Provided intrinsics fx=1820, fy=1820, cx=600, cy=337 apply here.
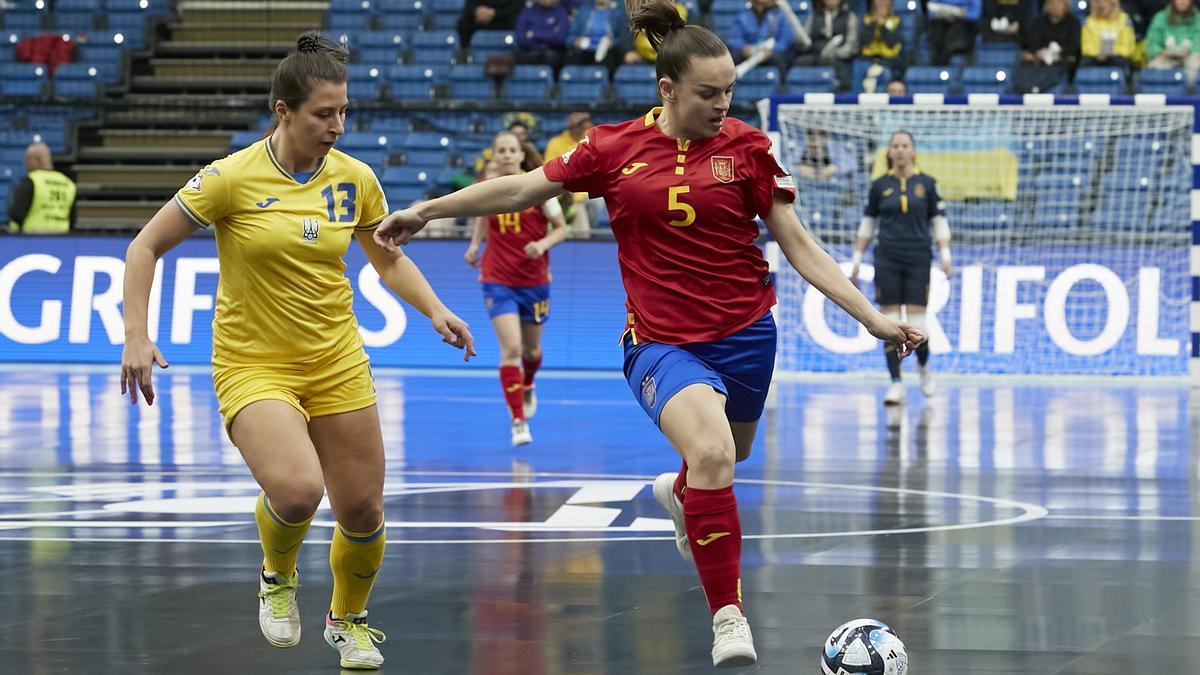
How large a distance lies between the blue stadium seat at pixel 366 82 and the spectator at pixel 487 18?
1.26 m

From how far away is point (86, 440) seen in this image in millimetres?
13781

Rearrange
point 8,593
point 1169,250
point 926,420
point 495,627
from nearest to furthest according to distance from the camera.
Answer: point 495,627 < point 8,593 < point 926,420 < point 1169,250

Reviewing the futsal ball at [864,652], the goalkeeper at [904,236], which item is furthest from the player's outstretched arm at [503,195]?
the goalkeeper at [904,236]

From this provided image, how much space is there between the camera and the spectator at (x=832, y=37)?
2250 centimetres

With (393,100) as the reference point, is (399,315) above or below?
below

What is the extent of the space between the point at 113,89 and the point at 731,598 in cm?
2165

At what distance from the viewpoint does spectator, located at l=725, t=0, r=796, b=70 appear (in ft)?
74.9

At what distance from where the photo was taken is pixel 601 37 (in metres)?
23.6

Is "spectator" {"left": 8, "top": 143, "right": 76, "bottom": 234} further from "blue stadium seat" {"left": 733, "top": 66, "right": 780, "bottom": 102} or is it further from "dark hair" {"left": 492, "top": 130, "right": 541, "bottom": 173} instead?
"dark hair" {"left": 492, "top": 130, "right": 541, "bottom": 173}

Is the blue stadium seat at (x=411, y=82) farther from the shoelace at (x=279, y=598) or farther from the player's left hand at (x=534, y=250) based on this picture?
the shoelace at (x=279, y=598)

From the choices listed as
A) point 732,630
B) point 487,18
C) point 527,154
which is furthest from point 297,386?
point 487,18

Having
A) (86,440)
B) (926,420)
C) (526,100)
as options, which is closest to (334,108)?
(86,440)

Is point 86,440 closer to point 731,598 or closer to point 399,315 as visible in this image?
point 399,315

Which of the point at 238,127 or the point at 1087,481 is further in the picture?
the point at 238,127
